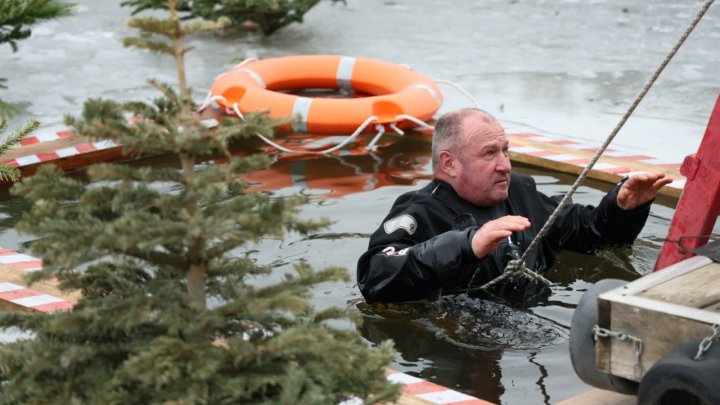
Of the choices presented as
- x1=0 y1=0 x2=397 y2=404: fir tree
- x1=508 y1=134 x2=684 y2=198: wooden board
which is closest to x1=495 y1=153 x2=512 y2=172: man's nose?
x1=508 y1=134 x2=684 y2=198: wooden board

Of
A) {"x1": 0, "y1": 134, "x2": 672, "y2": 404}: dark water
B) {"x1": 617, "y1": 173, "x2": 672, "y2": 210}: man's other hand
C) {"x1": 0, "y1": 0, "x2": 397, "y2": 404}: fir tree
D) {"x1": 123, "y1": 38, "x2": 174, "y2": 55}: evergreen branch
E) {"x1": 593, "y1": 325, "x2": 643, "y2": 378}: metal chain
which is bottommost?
{"x1": 0, "y1": 134, "x2": 672, "y2": 404}: dark water

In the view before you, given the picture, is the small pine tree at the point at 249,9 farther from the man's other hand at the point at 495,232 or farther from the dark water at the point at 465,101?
the man's other hand at the point at 495,232

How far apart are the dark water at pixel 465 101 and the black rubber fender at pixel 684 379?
967 mm

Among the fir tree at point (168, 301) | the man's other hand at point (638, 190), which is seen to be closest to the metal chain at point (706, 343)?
the fir tree at point (168, 301)

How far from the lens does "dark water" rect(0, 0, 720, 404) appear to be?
4449 millimetres

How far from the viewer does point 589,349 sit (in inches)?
125

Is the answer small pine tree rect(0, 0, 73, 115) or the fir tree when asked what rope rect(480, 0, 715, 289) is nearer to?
the fir tree

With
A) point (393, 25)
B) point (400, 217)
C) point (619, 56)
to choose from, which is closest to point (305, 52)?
point (393, 25)

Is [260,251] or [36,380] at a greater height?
[36,380]

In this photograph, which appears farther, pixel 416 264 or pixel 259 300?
pixel 416 264

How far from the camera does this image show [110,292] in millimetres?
2449

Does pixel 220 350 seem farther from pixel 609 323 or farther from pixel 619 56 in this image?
pixel 619 56

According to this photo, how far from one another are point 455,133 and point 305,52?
5.83 m

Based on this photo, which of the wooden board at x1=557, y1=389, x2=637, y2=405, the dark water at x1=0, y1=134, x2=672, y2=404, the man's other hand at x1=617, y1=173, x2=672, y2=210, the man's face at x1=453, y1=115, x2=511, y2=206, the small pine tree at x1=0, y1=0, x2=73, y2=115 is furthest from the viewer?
the small pine tree at x1=0, y1=0, x2=73, y2=115
